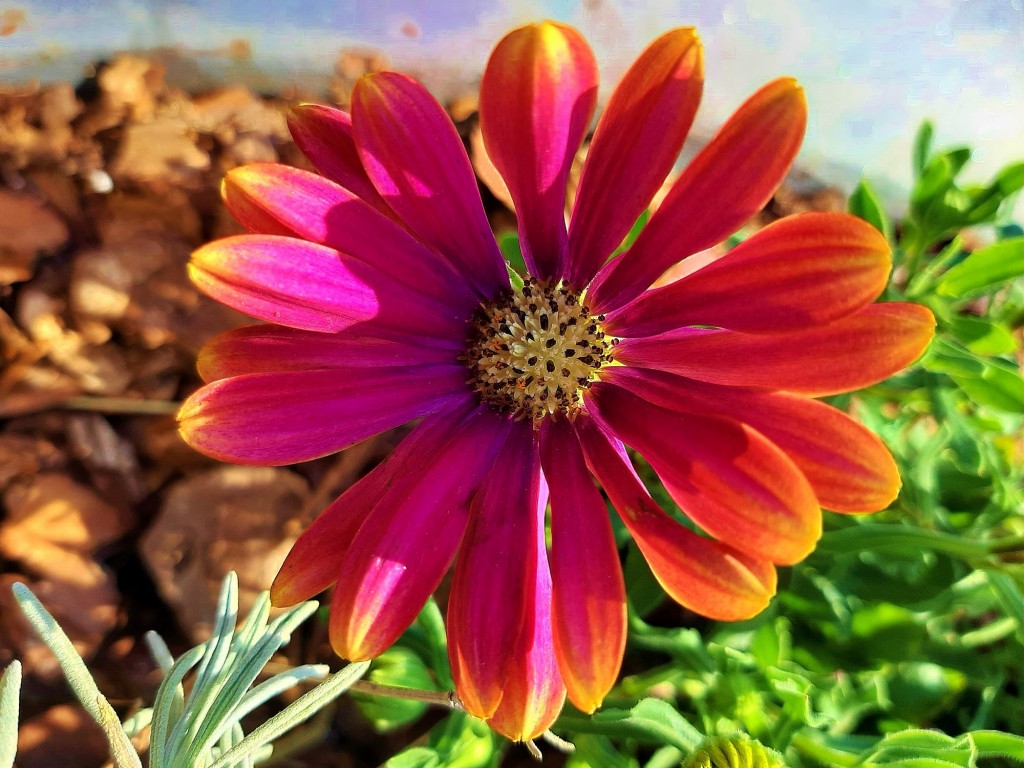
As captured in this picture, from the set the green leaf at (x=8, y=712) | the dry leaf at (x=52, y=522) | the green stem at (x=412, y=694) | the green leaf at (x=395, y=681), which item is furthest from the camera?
the dry leaf at (x=52, y=522)

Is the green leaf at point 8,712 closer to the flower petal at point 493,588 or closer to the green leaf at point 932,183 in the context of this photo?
the flower petal at point 493,588

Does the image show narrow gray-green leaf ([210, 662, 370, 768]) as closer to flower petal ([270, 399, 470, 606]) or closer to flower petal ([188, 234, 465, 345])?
flower petal ([270, 399, 470, 606])

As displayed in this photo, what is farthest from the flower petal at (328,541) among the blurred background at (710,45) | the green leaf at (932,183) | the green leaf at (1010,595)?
the blurred background at (710,45)

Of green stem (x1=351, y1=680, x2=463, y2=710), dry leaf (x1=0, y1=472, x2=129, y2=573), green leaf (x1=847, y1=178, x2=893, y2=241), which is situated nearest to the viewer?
green stem (x1=351, y1=680, x2=463, y2=710)

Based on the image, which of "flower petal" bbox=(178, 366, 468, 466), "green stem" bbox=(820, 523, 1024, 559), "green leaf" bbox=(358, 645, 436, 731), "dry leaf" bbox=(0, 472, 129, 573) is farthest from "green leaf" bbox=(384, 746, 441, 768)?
"dry leaf" bbox=(0, 472, 129, 573)

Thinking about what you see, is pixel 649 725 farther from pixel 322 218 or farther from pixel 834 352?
pixel 322 218

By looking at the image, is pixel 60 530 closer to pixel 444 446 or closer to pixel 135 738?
pixel 135 738

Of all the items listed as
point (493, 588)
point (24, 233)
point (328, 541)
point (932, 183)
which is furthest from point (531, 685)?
point (24, 233)
